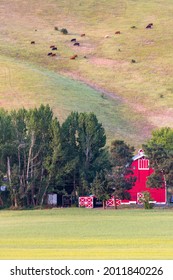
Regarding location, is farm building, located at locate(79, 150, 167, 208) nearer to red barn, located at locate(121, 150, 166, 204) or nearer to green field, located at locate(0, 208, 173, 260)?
red barn, located at locate(121, 150, 166, 204)

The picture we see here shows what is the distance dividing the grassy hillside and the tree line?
991 inches

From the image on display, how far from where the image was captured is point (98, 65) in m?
167

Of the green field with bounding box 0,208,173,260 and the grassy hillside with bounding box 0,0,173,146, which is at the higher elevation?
the grassy hillside with bounding box 0,0,173,146

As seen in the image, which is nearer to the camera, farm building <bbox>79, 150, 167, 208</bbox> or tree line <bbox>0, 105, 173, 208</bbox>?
tree line <bbox>0, 105, 173, 208</bbox>

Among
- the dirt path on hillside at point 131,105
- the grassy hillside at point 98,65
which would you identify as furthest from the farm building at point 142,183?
the dirt path on hillside at point 131,105

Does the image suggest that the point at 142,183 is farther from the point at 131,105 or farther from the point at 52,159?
the point at 131,105

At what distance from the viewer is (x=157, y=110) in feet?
474

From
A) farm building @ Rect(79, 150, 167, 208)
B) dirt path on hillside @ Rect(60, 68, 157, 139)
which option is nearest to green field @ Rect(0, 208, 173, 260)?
farm building @ Rect(79, 150, 167, 208)

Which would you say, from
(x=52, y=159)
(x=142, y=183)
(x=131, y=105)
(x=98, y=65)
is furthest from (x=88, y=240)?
(x=98, y=65)

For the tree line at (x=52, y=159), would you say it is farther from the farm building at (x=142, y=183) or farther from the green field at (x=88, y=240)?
the green field at (x=88, y=240)

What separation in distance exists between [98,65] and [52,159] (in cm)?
7139

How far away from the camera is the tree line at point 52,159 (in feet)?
311

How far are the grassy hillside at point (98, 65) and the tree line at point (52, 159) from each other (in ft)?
82.6

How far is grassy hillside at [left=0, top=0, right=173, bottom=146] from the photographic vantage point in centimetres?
13938
